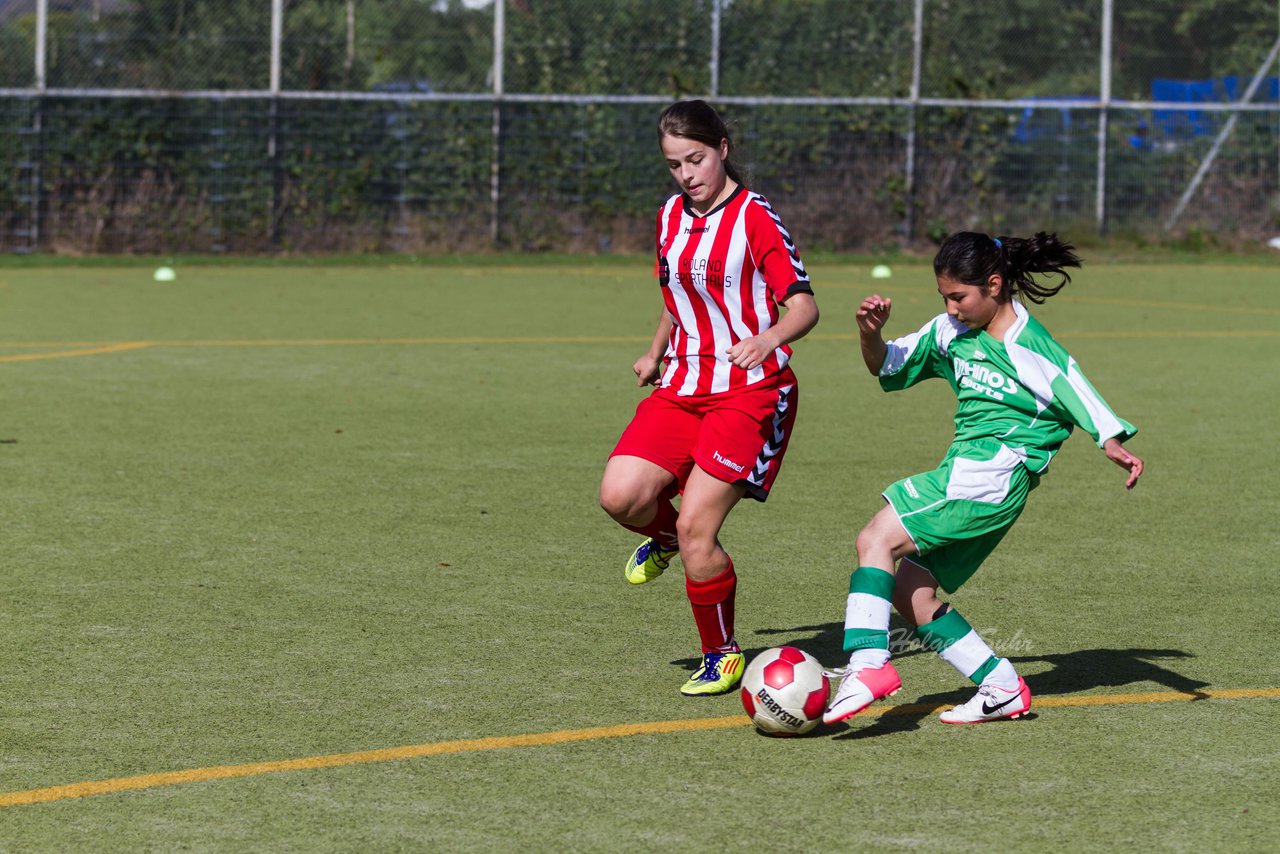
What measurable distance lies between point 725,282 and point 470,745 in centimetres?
174

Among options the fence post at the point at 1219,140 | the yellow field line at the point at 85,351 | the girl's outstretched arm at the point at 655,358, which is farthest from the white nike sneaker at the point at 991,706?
the fence post at the point at 1219,140

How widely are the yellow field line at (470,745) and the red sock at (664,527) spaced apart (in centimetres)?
87

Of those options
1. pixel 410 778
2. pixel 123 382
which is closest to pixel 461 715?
pixel 410 778

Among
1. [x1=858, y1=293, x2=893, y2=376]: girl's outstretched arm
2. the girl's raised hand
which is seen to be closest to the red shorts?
[x1=858, y1=293, x2=893, y2=376]: girl's outstretched arm

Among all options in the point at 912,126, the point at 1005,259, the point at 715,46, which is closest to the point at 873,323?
the point at 1005,259

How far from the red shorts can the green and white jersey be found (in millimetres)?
533

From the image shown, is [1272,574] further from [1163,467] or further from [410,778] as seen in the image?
[410,778]

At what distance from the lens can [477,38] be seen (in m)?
26.9

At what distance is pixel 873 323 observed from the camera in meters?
5.52

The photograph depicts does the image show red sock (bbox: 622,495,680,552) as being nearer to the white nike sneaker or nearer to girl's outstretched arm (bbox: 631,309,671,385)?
girl's outstretched arm (bbox: 631,309,671,385)

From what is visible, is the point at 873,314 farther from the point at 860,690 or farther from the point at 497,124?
the point at 497,124

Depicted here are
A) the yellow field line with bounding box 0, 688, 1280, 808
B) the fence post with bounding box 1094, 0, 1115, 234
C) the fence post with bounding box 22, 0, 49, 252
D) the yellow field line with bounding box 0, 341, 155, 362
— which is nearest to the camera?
the yellow field line with bounding box 0, 688, 1280, 808

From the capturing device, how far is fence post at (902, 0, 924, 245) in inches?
1089

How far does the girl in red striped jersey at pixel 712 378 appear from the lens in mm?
5805
